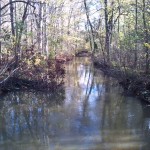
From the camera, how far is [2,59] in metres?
17.0

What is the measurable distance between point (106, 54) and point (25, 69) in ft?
41.2

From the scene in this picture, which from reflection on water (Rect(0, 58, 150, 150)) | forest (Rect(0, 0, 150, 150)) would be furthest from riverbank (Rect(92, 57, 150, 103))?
reflection on water (Rect(0, 58, 150, 150))

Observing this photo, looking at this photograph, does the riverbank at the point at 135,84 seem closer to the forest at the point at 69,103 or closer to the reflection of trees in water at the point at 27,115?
the forest at the point at 69,103

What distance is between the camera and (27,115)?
11.9 meters

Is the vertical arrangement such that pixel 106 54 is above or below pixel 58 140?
above

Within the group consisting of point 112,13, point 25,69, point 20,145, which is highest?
point 112,13

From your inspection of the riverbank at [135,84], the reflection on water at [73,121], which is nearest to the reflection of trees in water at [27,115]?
the reflection on water at [73,121]

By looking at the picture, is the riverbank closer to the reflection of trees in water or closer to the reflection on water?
the reflection on water

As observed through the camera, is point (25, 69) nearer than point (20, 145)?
No

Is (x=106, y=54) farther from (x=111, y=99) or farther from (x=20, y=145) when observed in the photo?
(x=20, y=145)

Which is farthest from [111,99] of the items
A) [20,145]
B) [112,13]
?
[112,13]

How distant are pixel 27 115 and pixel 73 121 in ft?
6.59

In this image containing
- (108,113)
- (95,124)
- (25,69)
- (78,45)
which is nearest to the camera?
(95,124)

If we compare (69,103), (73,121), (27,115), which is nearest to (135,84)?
(69,103)
